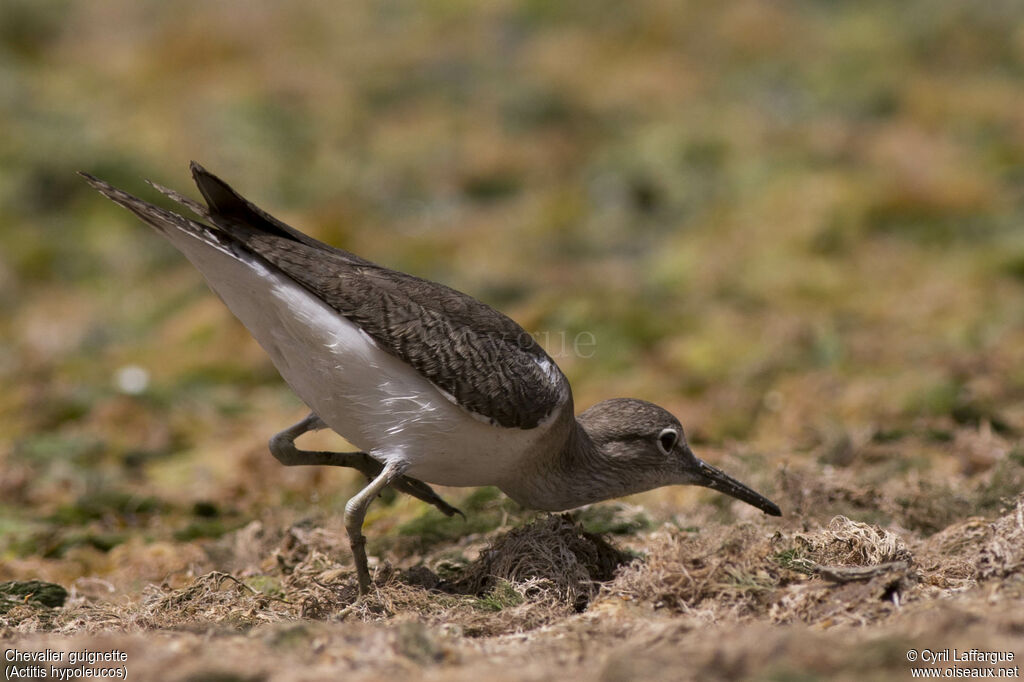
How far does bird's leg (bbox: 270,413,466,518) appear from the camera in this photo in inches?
275

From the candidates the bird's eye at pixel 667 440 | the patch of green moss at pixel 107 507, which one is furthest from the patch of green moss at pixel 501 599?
the patch of green moss at pixel 107 507

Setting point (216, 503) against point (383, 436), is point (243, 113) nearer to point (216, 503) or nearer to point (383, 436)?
point (216, 503)

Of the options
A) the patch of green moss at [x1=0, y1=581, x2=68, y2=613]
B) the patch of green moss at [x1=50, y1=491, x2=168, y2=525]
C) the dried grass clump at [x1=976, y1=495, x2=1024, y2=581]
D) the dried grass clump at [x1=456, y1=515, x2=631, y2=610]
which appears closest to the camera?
the dried grass clump at [x1=976, y1=495, x2=1024, y2=581]

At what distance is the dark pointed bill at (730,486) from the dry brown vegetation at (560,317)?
206 millimetres

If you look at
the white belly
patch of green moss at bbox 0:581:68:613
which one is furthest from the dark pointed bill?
patch of green moss at bbox 0:581:68:613

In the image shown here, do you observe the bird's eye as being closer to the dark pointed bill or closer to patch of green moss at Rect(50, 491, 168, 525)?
the dark pointed bill

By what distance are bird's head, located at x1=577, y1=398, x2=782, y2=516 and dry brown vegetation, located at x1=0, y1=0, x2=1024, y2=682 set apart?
0.35m

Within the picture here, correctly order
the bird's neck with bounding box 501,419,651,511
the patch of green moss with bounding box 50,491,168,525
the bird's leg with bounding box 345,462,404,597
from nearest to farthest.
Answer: the bird's leg with bounding box 345,462,404,597, the bird's neck with bounding box 501,419,651,511, the patch of green moss with bounding box 50,491,168,525

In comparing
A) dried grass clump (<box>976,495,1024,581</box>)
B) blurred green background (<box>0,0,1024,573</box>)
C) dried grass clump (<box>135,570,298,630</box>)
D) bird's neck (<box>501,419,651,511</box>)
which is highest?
blurred green background (<box>0,0,1024,573</box>)

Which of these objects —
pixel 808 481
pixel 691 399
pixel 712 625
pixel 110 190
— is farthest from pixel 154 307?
pixel 712 625

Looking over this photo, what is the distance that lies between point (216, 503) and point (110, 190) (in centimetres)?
349

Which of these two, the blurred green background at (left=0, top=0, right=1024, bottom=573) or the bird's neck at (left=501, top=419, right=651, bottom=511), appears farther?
the blurred green background at (left=0, top=0, right=1024, bottom=573)

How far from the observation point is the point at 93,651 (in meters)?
4.73

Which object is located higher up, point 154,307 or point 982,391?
point 154,307
